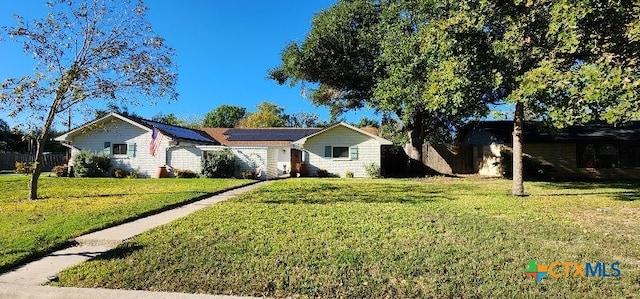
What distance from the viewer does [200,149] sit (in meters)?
22.9

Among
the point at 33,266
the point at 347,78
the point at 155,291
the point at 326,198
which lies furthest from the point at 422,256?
the point at 347,78

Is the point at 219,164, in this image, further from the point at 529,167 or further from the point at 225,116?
the point at 225,116

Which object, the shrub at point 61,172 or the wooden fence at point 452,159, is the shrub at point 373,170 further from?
the shrub at point 61,172

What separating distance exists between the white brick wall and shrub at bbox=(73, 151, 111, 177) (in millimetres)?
11962

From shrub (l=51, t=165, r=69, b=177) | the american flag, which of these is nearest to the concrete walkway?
the american flag

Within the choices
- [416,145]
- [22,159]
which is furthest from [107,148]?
[416,145]

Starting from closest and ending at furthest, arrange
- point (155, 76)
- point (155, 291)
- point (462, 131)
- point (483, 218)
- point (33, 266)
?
point (155, 291) < point (33, 266) < point (483, 218) < point (155, 76) < point (462, 131)

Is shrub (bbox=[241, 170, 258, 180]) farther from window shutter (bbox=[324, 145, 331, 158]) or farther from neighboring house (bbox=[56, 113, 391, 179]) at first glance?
window shutter (bbox=[324, 145, 331, 158])

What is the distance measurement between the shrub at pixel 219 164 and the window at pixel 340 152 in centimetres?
662

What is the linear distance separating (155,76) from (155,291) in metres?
10.3

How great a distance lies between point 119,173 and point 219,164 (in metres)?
5.98

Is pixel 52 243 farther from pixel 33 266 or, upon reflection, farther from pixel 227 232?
pixel 227 232

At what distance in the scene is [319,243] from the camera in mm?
6160

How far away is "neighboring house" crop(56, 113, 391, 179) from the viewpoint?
22.9 meters
